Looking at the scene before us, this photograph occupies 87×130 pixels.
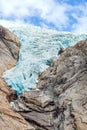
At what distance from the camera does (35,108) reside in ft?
72.1

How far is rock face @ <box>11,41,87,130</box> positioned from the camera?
2025 centimetres

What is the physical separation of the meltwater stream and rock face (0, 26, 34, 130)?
569 millimetres

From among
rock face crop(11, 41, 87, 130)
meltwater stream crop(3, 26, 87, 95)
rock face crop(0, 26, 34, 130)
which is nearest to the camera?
rock face crop(11, 41, 87, 130)

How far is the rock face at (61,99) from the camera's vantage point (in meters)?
20.2

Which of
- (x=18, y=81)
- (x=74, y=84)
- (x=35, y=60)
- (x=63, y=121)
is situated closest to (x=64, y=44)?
(x=35, y=60)

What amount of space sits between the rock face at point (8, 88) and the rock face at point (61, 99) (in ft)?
2.19

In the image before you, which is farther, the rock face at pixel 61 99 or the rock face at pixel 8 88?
the rock face at pixel 8 88

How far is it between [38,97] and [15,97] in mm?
2486

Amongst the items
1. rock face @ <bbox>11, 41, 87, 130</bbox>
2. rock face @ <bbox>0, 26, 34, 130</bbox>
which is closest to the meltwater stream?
rock face @ <bbox>0, 26, 34, 130</bbox>

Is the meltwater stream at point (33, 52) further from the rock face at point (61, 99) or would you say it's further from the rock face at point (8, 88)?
the rock face at point (61, 99)

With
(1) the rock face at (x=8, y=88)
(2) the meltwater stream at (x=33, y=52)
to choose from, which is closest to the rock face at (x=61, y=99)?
(1) the rock face at (x=8, y=88)

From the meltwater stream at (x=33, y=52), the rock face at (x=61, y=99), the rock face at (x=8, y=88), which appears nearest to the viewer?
the rock face at (x=61, y=99)

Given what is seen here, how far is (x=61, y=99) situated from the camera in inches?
850

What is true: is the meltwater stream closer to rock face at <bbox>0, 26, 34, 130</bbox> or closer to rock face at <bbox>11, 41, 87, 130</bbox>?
rock face at <bbox>0, 26, 34, 130</bbox>
